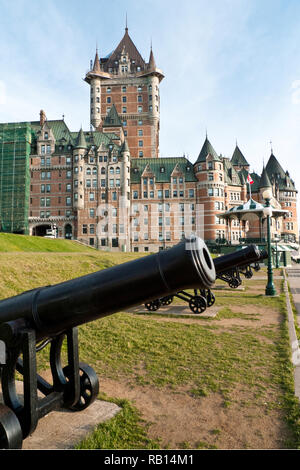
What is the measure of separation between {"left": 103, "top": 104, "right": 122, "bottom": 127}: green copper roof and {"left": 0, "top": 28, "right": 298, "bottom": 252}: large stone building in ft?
0.73

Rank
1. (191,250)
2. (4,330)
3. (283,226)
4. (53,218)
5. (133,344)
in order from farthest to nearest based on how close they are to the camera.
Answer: (283,226) < (53,218) < (133,344) < (4,330) < (191,250)

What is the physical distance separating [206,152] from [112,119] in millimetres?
21506

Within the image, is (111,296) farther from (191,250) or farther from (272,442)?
(272,442)

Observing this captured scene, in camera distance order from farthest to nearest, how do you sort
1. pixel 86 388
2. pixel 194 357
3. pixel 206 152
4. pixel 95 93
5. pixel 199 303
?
pixel 95 93 < pixel 206 152 < pixel 199 303 < pixel 194 357 < pixel 86 388

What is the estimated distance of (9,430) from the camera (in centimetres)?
263

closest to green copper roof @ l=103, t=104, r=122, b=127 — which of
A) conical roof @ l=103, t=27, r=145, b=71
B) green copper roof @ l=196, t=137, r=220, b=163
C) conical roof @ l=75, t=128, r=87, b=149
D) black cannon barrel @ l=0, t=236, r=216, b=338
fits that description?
conical roof @ l=75, t=128, r=87, b=149

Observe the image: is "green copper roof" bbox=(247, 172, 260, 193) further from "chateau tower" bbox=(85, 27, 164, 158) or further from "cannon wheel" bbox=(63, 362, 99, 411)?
"cannon wheel" bbox=(63, 362, 99, 411)

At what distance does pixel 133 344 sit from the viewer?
6.70 m

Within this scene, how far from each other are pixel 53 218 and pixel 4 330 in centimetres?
5437

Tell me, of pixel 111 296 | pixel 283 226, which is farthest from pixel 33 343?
pixel 283 226

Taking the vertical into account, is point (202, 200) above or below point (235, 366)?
above

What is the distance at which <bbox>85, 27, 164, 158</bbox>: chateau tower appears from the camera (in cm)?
6769

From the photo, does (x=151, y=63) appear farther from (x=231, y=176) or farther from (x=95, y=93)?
(x=231, y=176)

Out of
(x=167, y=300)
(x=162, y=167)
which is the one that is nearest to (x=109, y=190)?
(x=162, y=167)
